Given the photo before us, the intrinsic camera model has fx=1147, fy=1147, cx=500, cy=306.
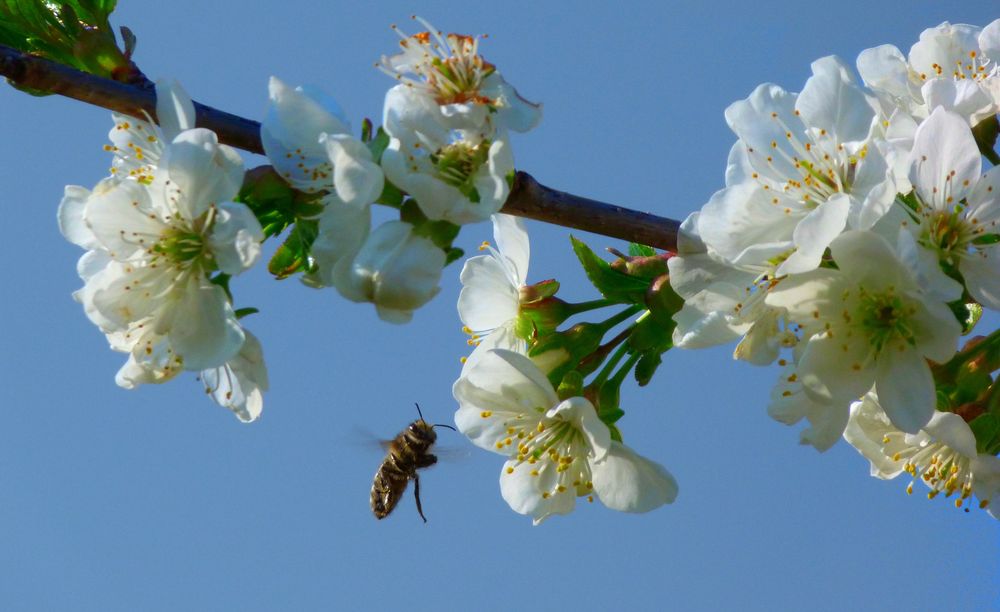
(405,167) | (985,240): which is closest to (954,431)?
(985,240)

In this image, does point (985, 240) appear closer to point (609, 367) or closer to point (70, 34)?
Answer: point (609, 367)

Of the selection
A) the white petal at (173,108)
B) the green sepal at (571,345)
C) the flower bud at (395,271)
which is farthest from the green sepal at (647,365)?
the white petal at (173,108)

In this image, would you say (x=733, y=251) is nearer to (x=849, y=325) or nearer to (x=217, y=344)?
(x=849, y=325)

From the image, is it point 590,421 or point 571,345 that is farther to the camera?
point 571,345

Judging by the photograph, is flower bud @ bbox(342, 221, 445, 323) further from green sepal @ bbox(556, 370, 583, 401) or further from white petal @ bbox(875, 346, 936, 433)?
white petal @ bbox(875, 346, 936, 433)

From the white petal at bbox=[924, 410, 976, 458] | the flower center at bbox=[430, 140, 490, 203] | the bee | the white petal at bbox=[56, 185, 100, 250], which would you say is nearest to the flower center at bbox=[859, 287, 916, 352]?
the white petal at bbox=[924, 410, 976, 458]

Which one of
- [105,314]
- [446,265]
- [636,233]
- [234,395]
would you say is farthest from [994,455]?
[105,314]
